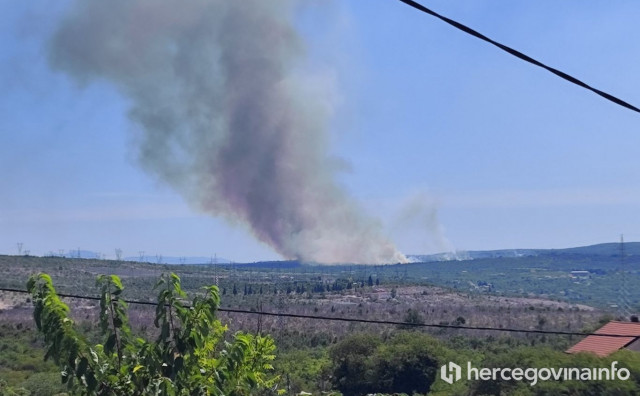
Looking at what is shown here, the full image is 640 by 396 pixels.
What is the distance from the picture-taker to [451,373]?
105ft

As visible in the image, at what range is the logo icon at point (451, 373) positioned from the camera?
31578 millimetres

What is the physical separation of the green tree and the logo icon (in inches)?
1088

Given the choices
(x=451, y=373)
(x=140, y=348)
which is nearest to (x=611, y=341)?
(x=451, y=373)

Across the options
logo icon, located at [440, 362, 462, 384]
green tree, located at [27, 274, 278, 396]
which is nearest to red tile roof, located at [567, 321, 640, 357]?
logo icon, located at [440, 362, 462, 384]

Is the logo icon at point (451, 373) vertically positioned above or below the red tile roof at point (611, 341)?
below

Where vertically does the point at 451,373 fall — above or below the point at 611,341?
below

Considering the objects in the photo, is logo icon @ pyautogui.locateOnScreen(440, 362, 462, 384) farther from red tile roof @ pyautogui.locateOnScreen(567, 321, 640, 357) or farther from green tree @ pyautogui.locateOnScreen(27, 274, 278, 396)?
green tree @ pyautogui.locateOnScreen(27, 274, 278, 396)

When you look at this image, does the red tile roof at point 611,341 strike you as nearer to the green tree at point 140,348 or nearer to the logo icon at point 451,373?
the logo icon at point 451,373

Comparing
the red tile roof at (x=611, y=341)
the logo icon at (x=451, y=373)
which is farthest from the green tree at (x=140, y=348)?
the logo icon at (x=451, y=373)

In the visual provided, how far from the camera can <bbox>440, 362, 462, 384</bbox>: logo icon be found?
104 ft

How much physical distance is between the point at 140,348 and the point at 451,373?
28553 mm

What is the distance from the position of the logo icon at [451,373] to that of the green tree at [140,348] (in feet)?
90.7

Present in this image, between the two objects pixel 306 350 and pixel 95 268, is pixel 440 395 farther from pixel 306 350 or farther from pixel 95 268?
pixel 95 268

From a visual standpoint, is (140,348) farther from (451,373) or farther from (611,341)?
(451,373)
